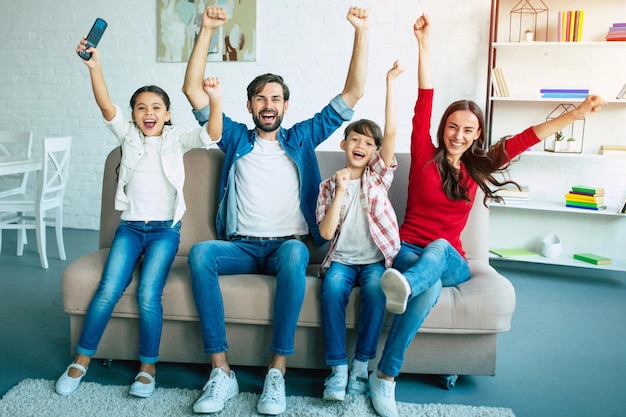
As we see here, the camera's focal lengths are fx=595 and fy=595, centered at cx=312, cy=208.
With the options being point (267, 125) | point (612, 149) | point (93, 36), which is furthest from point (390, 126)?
point (612, 149)

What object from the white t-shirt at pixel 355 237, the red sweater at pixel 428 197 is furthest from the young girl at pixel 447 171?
the white t-shirt at pixel 355 237

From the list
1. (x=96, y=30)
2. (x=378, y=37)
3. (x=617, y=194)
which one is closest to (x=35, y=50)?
(x=378, y=37)

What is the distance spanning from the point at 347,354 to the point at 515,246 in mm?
2537

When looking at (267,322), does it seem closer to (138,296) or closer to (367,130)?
(138,296)

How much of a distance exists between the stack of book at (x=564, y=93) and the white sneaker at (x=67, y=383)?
10.5 ft

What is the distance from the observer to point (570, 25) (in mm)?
3777

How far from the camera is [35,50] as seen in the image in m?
4.98

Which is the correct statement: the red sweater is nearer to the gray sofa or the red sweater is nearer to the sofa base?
the gray sofa

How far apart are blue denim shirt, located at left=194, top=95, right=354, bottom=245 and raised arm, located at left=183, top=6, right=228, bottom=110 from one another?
6 centimetres

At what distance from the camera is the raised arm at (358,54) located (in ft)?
7.50

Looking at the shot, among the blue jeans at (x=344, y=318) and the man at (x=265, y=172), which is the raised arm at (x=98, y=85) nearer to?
the man at (x=265, y=172)

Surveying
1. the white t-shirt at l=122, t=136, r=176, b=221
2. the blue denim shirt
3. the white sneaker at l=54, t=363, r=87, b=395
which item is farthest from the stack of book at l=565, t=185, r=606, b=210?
the white sneaker at l=54, t=363, r=87, b=395

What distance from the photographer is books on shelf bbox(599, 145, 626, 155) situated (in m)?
3.75

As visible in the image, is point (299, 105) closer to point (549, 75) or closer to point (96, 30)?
point (549, 75)
